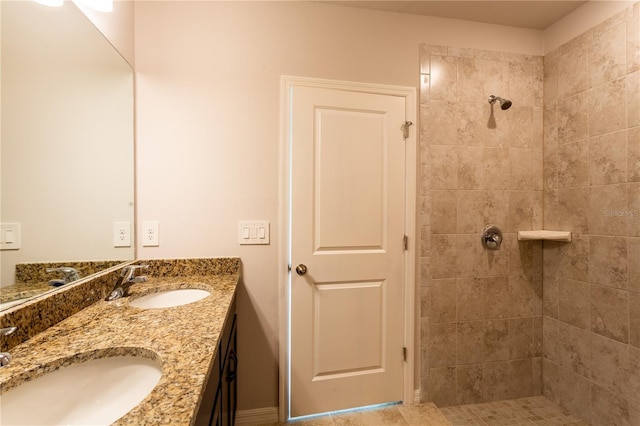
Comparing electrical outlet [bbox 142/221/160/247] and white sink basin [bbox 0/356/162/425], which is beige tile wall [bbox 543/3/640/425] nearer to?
white sink basin [bbox 0/356/162/425]

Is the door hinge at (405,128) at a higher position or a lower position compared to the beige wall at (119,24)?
lower

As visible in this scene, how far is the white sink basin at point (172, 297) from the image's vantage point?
49.5 inches

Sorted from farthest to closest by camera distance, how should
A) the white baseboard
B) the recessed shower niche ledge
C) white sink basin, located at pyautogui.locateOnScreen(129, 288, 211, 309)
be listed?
the recessed shower niche ledge → the white baseboard → white sink basin, located at pyautogui.locateOnScreen(129, 288, 211, 309)

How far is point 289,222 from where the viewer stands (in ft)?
5.24

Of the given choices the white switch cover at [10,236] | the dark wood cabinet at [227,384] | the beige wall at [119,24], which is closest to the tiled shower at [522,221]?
the dark wood cabinet at [227,384]

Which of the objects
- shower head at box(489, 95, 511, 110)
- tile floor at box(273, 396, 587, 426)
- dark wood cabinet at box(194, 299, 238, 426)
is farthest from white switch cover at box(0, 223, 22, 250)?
shower head at box(489, 95, 511, 110)

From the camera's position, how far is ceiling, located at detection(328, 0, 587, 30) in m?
1.63

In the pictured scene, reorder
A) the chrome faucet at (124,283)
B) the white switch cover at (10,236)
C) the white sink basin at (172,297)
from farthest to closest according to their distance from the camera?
1. the white sink basin at (172,297)
2. the chrome faucet at (124,283)
3. the white switch cover at (10,236)

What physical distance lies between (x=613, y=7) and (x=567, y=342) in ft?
6.49

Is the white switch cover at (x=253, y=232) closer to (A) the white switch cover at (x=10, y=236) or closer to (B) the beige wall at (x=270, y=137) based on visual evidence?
(B) the beige wall at (x=270, y=137)

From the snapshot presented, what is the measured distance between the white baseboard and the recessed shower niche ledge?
189 centimetres

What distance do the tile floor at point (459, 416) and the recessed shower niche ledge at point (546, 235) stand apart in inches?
43.1

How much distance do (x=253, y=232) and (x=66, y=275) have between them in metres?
0.80

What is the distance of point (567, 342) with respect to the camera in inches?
67.6
